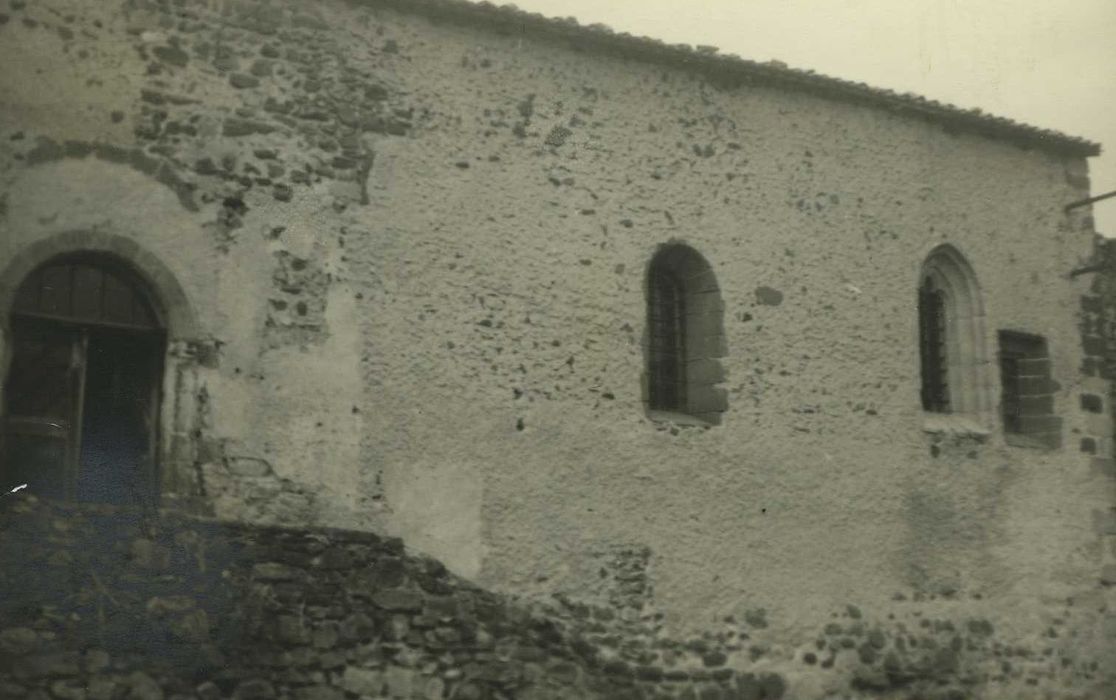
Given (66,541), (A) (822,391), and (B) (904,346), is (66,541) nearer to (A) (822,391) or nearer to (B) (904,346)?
(A) (822,391)

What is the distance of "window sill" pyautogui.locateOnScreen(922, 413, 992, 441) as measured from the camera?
12.7 metres

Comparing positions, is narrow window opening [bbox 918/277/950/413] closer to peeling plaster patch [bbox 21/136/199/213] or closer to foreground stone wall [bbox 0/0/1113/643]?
foreground stone wall [bbox 0/0/1113/643]

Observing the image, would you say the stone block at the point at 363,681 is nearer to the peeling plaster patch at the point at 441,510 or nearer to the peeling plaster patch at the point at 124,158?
the peeling plaster patch at the point at 441,510

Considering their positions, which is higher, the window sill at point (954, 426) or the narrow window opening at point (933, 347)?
the narrow window opening at point (933, 347)

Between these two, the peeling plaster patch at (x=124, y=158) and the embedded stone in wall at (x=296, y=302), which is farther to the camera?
the embedded stone in wall at (x=296, y=302)

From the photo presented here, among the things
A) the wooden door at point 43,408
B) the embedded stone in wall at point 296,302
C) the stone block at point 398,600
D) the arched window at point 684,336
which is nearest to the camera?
the wooden door at point 43,408

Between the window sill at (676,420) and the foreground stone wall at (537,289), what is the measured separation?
0.07 metres

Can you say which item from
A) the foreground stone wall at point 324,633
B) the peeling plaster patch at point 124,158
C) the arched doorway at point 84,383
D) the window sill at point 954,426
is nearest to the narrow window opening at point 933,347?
the window sill at point 954,426

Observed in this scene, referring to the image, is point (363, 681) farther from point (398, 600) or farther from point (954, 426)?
point (954, 426)

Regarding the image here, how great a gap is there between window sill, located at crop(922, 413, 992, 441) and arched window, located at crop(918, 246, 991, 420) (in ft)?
0.32

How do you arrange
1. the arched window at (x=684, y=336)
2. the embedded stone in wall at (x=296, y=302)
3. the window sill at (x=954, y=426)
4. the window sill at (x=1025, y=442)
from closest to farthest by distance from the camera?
the embedded stone in wall at (x=296, y=302)
the arched window at (x=684, y=336)
the window sill at (x=954, y=426)
the window sill at (x=1025, y=442)

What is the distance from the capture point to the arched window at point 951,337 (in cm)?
1326

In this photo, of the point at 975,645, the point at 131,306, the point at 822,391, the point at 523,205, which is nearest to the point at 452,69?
the point at 523,205

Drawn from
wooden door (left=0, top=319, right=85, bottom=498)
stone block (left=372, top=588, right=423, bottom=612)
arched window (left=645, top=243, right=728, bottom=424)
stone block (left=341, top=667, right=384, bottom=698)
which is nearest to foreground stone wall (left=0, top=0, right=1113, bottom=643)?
arched window (left=645, top=243, right=728, bottom=424)
